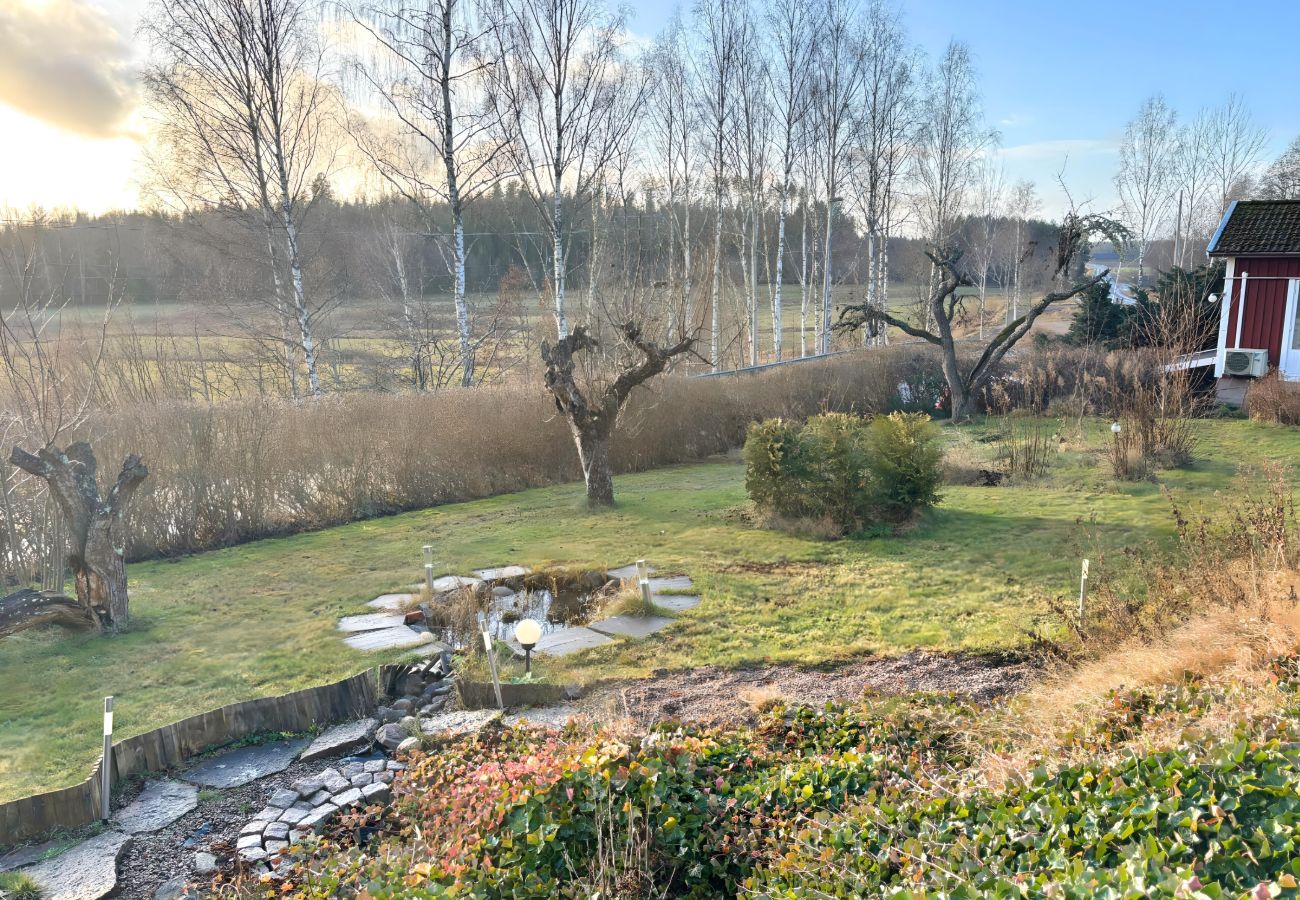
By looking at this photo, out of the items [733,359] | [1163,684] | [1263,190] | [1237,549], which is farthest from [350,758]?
[1263,190]

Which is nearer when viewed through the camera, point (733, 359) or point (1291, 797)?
point (1291, 797)

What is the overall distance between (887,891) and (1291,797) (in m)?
1.19

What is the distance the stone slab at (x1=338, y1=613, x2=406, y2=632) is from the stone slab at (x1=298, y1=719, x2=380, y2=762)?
1.81m

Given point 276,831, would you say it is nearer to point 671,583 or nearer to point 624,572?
point 671,583

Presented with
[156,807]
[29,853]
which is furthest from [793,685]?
[29,853]

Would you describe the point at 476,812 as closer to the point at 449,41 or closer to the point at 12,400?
the point at 12,400

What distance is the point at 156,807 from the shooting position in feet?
14.1

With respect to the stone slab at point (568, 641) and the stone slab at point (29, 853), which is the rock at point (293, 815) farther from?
the stone slab at point (568, 641)

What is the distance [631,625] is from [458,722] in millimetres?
2047

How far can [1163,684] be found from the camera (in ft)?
13.3

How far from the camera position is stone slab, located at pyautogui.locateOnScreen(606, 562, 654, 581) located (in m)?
8.21

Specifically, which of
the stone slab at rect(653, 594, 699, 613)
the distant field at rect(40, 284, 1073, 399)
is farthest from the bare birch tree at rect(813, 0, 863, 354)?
the stone slab at rect(653, 594, 699, 613)

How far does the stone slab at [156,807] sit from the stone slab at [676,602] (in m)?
3.82

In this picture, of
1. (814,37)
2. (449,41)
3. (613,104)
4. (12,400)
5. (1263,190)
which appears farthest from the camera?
(1263,190)
